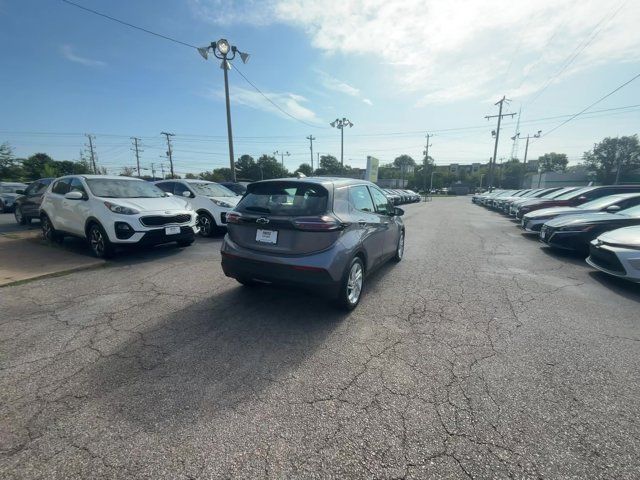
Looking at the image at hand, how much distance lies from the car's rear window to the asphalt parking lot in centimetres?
125

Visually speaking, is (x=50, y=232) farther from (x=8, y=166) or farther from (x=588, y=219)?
(x=8, y=166)

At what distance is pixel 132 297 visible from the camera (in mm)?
4090

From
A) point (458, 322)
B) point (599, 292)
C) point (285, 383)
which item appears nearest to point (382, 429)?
point (285, 383)

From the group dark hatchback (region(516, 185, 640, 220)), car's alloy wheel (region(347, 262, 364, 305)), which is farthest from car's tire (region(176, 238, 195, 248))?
dark hatchback (region(516, 185, 640, 220))

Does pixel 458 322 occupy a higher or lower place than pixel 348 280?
lower

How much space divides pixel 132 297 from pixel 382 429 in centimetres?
373

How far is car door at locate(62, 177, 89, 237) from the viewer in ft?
19.8

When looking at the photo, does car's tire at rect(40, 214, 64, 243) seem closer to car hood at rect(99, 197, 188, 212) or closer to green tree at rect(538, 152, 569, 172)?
car hood at rect(99, 197, 188, 212)

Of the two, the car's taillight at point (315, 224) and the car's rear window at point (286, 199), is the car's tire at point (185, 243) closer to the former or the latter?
the car's rear window at point (286, 199)

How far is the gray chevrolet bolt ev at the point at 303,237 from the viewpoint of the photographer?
324cm

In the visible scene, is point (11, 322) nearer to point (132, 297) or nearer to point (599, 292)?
point (132, 297)

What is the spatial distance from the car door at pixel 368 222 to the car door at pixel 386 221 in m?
0.11

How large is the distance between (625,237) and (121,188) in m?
9.53

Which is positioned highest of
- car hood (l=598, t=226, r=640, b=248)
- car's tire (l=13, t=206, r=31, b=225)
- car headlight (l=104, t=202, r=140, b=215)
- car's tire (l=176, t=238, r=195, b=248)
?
car headlight (l=104, t=202, r=140, b=215)
